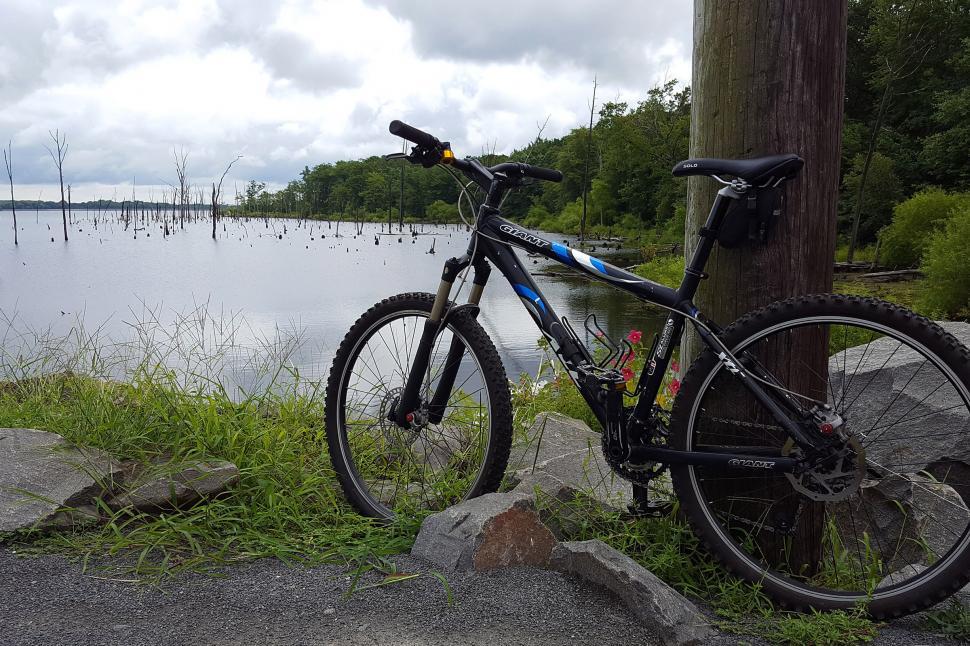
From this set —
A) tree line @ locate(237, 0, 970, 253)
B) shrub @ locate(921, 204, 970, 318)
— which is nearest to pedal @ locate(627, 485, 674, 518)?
tree line @ locate(237, 0, 970, 253)

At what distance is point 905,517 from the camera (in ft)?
9.90

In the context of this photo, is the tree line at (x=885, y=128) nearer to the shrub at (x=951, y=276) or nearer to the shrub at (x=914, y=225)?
the shrub at (x=914, y=225)

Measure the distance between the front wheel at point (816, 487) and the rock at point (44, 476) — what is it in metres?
2.51

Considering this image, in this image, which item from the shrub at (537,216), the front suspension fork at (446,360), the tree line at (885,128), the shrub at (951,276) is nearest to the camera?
the front suspension fork at (446,360)

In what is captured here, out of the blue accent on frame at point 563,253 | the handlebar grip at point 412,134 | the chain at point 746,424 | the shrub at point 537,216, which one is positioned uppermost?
the shrub at point 537,216

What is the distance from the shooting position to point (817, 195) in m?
2.66

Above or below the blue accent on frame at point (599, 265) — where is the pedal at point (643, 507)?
below

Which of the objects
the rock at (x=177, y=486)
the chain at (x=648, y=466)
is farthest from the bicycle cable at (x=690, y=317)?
the rock at (x=177, y=486)

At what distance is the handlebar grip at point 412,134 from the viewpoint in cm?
293

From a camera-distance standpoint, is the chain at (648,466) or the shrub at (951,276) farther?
the shrub at (951,276)

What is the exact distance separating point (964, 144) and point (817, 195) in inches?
1166

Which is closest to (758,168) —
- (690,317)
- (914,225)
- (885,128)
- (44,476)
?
(690,317)

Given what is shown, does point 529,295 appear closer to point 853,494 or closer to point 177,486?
A: point 853,494

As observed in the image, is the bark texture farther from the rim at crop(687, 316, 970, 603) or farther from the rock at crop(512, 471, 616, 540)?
the rock at crop(512, 471, 616, 540)
